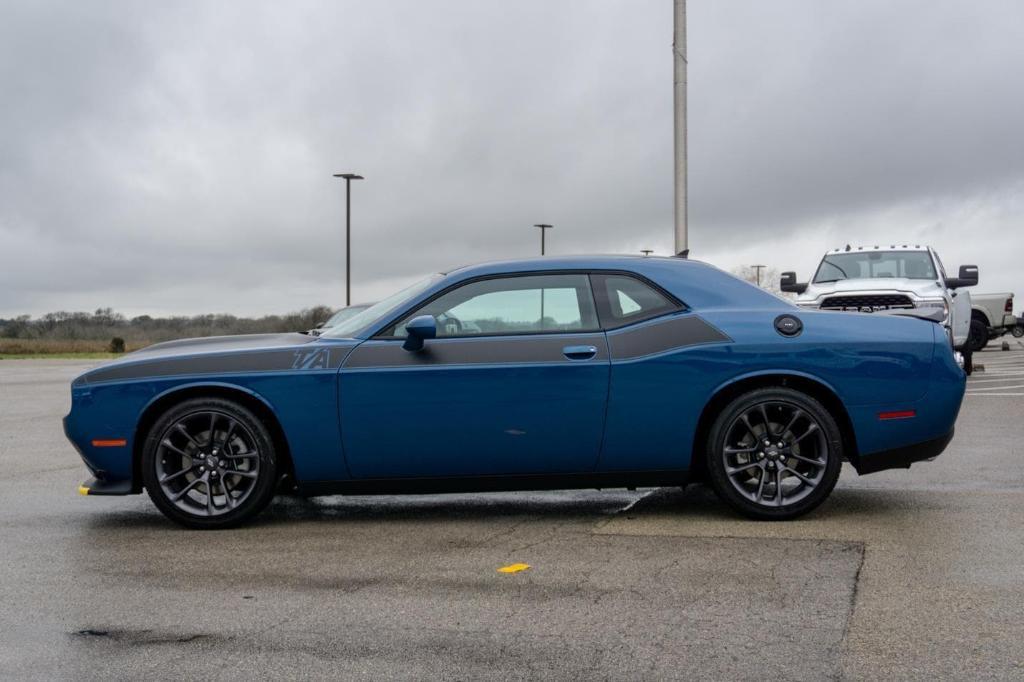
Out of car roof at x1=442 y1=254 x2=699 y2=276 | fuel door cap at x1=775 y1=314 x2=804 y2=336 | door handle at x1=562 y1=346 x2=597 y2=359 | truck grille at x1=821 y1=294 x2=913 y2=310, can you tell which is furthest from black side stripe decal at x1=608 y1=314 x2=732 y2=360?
truck grille at x1=821 y1=294 x2=913 y2=310

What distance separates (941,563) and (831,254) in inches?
518

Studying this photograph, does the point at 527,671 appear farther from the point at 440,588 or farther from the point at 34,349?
the point at 34,349

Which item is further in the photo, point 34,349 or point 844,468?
point 34,349

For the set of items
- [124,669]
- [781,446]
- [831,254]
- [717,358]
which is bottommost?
[124,669]

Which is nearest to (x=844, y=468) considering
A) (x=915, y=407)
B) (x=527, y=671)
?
(x=915, y=407)

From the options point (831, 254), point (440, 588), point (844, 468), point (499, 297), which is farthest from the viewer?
point (831, 254)

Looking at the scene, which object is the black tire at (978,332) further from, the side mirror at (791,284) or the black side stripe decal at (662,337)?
the black side stripe decal at (662,337)

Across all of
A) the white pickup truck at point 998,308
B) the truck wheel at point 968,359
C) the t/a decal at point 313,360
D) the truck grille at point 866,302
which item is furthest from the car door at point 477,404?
the white pickup truck at point 998,308

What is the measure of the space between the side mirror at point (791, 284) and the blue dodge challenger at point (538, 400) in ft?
35.1

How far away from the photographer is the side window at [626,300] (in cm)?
605

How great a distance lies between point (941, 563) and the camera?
16.3 ft

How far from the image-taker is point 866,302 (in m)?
15.5

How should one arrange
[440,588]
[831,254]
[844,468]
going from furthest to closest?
[831,254]
[844,468]
[440,588]

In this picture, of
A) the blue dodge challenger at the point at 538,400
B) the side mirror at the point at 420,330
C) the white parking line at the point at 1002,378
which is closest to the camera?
the side mirror at the point at 420,330
